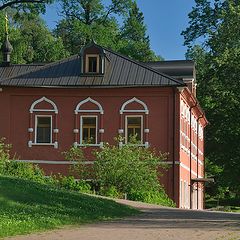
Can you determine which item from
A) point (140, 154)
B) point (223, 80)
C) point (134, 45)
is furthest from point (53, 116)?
point (134, 45)

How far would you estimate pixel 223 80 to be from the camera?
168 feet

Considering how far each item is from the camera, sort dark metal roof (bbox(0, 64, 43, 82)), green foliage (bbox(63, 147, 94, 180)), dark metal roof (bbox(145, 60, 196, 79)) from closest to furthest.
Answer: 1. green foliage (bbox(63, 147, 94, 180))
2. dark metal roof (bbox(0, 64, 43, 82))
3. dark metal roof (bbox(145, 60, 196, 79))

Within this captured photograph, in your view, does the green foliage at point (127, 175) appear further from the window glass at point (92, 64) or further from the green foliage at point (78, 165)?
the window glass at point (92, 64)

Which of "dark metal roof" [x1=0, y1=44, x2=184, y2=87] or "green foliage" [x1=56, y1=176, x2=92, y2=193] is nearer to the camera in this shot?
"green foliage" [x1=56, y1=176, x2=92, y2=193]

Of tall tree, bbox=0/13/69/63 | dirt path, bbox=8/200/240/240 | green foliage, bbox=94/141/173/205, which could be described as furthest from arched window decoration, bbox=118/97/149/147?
tall tree, bbox=0/13/69/63

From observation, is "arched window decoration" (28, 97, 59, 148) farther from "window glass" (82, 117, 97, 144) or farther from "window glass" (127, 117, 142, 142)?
"window glass" (127, 117, 142, 142)

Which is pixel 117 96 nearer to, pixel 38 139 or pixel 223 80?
pixel 38 139

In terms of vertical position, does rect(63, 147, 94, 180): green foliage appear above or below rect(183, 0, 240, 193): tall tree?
below

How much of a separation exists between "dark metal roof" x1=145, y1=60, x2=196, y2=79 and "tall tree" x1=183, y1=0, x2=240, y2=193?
7.25 meters

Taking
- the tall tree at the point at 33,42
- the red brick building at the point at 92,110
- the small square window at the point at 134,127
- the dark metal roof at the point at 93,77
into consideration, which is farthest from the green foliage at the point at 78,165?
the tall tree at the point at 33,42

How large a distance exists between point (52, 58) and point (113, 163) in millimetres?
30377

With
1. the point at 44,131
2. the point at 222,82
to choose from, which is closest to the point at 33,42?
the point at 222,82

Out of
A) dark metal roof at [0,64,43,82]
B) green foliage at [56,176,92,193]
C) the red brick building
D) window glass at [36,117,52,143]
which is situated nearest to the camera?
green foliage at [56,176,92,193]

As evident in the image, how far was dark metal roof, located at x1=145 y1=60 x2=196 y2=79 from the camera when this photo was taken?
43.1 metres
